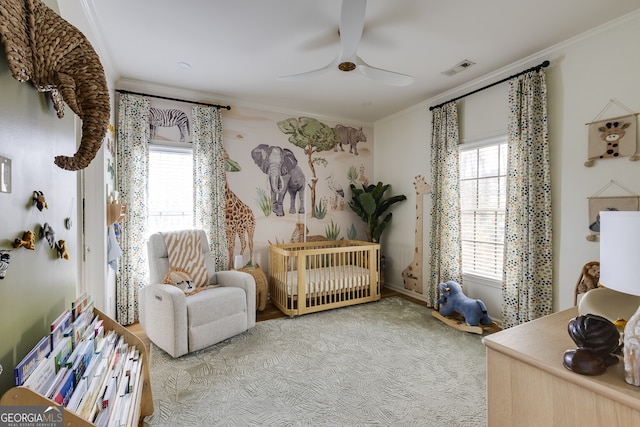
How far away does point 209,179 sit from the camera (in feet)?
11.5

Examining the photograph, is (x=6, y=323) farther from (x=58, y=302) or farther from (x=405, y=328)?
(x=405, y=328)

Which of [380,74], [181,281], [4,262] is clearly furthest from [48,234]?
[380,74]

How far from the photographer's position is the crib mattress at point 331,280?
3.44 m

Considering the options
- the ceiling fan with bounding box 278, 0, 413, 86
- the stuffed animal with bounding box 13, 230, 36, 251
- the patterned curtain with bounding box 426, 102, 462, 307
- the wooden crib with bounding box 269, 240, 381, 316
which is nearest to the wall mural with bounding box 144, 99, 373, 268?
the wooden crib with bounding box 269, 240, 381, 316

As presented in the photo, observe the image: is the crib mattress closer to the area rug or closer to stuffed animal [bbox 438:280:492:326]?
the area rug

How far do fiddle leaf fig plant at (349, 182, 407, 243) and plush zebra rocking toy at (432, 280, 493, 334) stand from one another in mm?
1357

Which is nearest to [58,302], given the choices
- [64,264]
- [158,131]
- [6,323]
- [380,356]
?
[64,264]

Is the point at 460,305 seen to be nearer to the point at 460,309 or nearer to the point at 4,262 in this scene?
the point at 460,309

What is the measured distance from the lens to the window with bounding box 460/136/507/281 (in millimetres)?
3102

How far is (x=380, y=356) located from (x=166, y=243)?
225cm

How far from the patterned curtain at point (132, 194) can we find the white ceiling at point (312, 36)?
359 millimetres

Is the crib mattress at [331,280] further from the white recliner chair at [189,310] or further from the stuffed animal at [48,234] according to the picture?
the stuffed animal at [48,234]

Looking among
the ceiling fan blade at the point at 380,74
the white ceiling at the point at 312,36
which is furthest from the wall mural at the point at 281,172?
the ceiling fan blade at the point at 380,74

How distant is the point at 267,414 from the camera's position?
1.75 m
